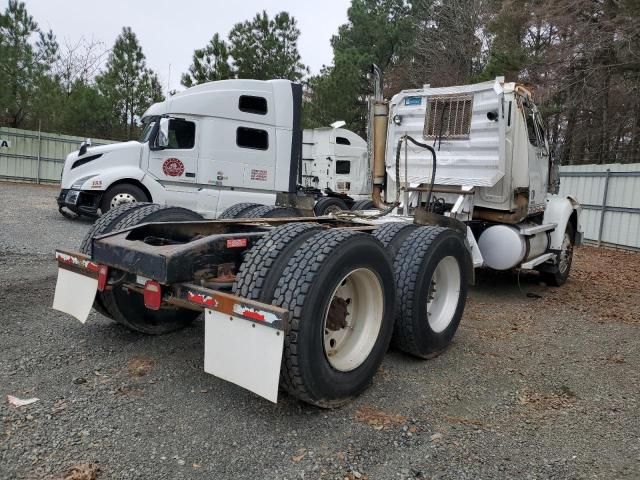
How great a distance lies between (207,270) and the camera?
3248 mm

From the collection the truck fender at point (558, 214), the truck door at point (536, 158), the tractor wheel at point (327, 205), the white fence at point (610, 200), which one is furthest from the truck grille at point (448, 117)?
the white fence at point (610, 200)

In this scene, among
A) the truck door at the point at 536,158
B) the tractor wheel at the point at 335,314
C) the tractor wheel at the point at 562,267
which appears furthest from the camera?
the tractor wheel at the point at 562,267

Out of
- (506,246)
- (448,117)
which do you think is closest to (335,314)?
(506,246)

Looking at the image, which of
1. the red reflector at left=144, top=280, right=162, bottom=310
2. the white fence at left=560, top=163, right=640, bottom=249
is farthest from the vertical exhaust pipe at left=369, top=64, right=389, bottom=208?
the white fence at left=560, top=163, right=640, bottom=249

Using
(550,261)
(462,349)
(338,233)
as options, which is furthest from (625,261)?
(338,233)

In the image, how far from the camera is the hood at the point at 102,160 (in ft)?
35.5

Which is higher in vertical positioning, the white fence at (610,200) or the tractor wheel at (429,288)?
the white fence at (610,200)

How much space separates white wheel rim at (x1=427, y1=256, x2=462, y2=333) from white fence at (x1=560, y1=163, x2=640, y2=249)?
9621 mm

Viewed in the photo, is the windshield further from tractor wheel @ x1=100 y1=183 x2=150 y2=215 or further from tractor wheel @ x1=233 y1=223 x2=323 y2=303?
tractor wheel @ x1=233 y1=223 x2=323 y2=303

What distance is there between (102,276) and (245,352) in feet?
4.18

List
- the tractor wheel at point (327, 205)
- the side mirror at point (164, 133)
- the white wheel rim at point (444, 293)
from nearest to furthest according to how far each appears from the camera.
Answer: the white wheel rim at point (444, 293), the side mirror at point (164, 133), the tractor wheel at point (327, 205)

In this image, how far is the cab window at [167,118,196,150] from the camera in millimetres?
10875

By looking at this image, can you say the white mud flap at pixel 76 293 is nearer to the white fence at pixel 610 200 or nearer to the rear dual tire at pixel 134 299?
the rear dual tire at pixel 134 299

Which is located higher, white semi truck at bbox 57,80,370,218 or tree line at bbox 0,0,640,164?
tree line at bbox 0,0,640,164
